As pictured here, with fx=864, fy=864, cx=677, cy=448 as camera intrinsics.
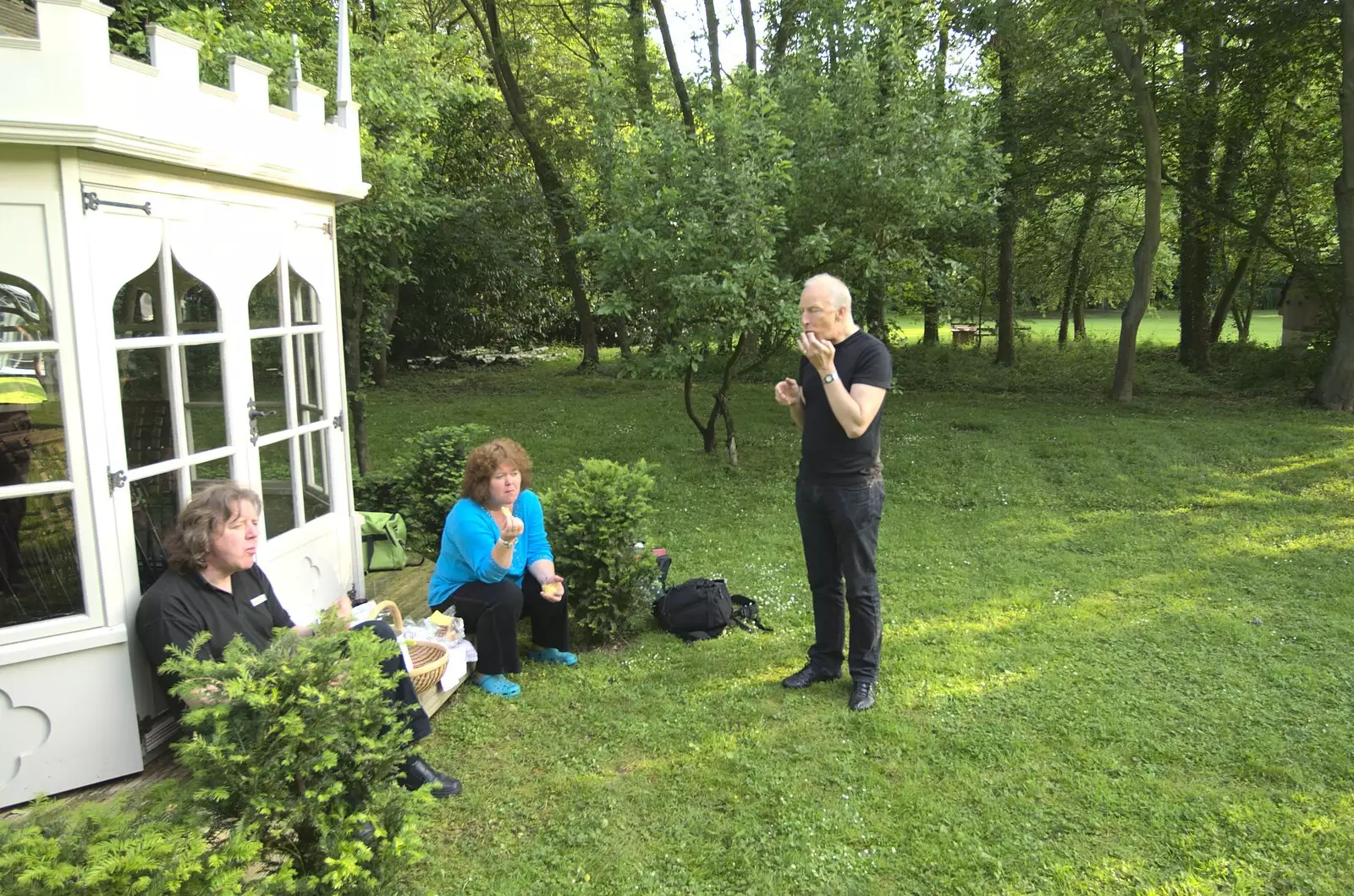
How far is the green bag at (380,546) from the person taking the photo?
5.59 m

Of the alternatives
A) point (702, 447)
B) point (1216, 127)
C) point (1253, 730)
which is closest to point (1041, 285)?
point (1216, 127)

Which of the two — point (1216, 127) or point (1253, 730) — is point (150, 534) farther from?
point (1216, 127)

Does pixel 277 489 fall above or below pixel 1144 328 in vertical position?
below

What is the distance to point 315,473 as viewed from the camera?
436cm

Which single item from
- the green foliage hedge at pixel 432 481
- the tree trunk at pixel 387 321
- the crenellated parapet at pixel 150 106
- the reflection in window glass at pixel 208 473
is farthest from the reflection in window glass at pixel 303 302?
the tree trunk at pixel 387 321

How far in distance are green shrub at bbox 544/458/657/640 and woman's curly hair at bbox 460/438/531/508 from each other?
0.64 metres

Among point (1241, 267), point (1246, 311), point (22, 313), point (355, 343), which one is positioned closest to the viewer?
point (22, 313)

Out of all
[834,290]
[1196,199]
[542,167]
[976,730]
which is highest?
[542,167]

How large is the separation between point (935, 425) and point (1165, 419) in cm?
315

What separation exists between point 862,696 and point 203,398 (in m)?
3.30

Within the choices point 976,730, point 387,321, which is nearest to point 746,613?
point 976,730

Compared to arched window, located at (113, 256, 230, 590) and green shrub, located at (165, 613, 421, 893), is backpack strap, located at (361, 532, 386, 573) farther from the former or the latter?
green shrub, located at (165, 613, 421, 893)

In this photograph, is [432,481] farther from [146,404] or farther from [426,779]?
[426,779]

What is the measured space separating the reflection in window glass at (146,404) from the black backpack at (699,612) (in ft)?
9.49
